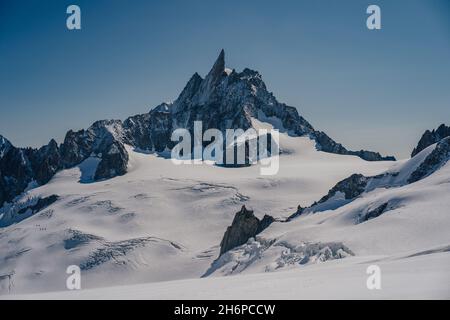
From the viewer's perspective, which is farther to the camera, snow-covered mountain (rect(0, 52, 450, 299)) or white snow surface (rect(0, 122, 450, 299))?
snow-covered mountain (rect(0, 52, 450, 299))

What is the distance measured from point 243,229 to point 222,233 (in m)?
23.6

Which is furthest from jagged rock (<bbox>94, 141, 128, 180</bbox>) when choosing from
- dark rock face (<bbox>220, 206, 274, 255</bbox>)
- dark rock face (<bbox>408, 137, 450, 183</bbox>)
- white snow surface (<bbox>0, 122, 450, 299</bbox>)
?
dark rock face (<bbox>408, 137, 450, 183</bbox>)

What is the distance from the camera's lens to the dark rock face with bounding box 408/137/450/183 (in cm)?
7325

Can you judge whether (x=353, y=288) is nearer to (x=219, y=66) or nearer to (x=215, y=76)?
(x=215, y=76)

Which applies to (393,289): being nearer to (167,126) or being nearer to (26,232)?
(26,232)

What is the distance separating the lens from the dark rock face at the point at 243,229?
2854 inches

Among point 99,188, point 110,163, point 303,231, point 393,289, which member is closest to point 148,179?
point 99,188

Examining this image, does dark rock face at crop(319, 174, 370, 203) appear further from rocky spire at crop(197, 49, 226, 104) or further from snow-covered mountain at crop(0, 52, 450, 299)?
rocky spire at crop(197, 49, 226, 104)

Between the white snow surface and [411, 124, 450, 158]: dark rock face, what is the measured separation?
71.8ft

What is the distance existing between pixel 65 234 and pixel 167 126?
330 feet

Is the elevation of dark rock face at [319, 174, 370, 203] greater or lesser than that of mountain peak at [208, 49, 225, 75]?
lesser

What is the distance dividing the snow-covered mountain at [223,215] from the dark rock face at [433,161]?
0.25 meters

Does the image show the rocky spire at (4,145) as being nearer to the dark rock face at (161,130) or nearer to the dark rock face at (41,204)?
the dark rock face at (161,130)
